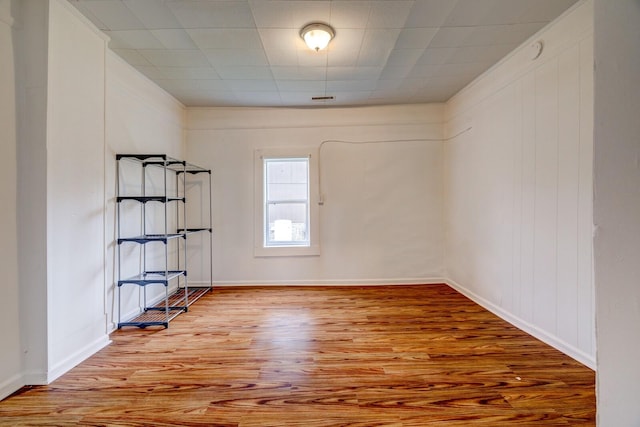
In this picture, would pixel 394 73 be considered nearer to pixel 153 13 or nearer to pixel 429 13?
pixel 429 13

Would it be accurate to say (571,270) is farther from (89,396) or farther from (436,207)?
(89,396)

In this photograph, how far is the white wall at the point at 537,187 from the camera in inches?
71.7

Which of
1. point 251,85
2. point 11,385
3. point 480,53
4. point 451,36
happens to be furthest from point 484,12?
point 11,385

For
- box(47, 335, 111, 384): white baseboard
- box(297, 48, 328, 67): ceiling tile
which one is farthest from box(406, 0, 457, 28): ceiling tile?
box(47, 335, 111, 384): white baseboard

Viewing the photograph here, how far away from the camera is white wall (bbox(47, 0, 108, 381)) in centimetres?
170

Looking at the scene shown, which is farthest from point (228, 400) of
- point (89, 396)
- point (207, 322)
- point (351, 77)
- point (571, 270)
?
point (351, 77)

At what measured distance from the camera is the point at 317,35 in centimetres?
211

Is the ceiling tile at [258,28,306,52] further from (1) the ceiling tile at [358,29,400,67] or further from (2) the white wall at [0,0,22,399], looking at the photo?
(2) the white wall at [0,0,22,399]

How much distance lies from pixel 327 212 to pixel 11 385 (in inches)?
118

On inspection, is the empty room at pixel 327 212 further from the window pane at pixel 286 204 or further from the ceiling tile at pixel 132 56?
the window pane at pixel 286 204

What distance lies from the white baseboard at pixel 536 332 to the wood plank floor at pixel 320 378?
2.2 inches

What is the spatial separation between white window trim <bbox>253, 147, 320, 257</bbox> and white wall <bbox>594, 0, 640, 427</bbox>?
3.11m

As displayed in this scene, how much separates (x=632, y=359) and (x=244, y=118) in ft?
12.6

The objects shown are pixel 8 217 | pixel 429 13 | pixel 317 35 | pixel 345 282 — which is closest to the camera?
pixel 8 217
